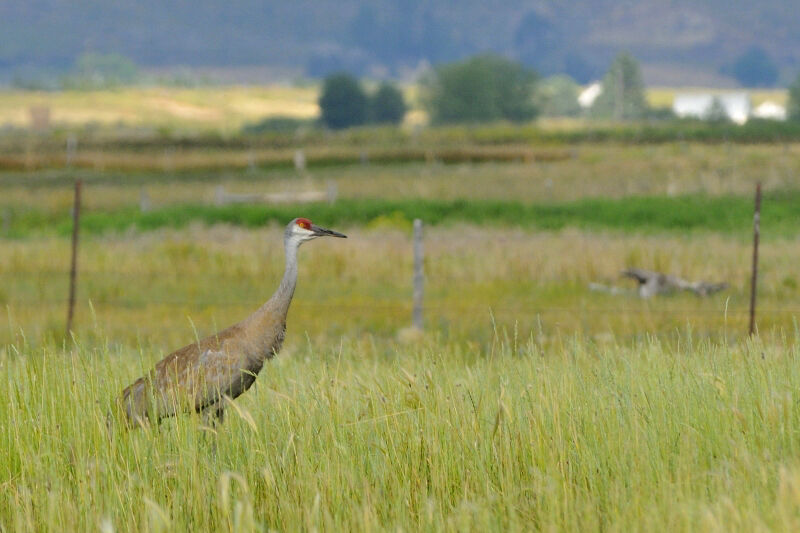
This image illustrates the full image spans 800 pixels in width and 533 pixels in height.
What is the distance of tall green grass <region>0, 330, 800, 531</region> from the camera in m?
4.79

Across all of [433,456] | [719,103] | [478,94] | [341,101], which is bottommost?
[433,456]

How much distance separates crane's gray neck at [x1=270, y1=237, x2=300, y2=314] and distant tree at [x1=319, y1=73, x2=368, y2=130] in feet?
439

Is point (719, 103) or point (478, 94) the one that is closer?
point (719, 103)

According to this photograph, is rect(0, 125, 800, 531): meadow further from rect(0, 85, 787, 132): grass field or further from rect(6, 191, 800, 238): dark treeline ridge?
rect(0, 85, 787, 132): grass field

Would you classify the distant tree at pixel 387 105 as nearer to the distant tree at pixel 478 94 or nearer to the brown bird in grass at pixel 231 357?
the distant tree at pixel 478 94

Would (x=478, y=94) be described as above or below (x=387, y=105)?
above

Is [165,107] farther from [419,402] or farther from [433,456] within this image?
[433,456]

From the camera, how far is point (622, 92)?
142375 mm

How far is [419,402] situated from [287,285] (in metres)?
1.58

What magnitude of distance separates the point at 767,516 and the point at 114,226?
2651 cm

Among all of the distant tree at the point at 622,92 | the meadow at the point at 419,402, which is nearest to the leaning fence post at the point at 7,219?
the meadow at the point at 419,402

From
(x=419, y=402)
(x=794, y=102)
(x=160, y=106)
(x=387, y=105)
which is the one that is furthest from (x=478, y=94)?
(x=419, y=402)

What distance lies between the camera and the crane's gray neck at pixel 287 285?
722 cm

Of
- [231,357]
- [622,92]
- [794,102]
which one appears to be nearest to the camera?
[231,357]
